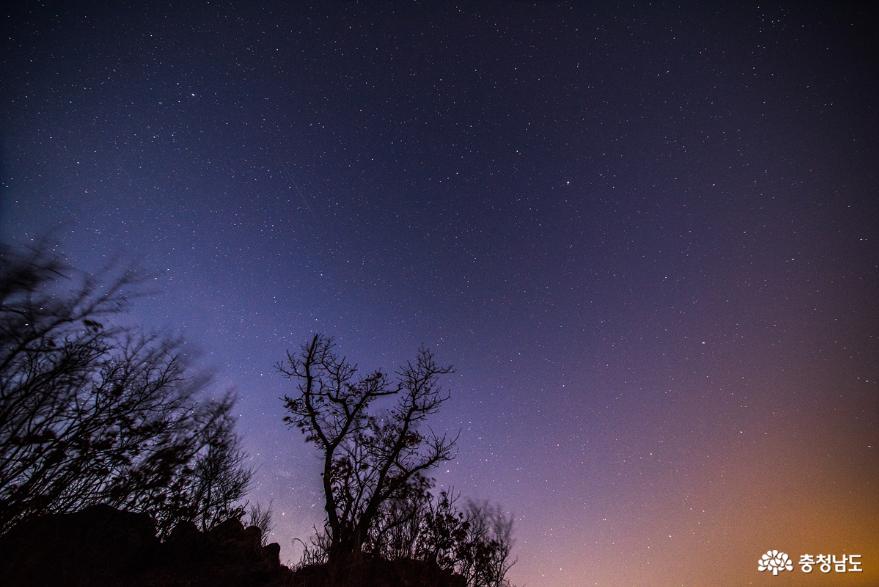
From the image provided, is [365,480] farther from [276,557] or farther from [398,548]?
[398,548]

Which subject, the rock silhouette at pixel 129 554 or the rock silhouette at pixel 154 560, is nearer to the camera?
the rock silhouette at pixel 154 560

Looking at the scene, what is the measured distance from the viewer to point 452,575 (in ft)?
34.3

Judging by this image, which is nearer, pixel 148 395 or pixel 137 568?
pixel 148 395

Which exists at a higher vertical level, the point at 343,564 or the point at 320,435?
the point at 320,435

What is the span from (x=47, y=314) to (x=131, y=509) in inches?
413

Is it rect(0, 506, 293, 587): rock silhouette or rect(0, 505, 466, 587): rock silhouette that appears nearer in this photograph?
rect(0, 505, 466, 587): rock silhouette

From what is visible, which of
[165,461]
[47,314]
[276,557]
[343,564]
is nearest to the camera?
[47,314]

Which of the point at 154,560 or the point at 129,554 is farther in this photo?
the point at 154,560

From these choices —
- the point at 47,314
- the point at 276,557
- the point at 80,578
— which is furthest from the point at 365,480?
the point at 47,314

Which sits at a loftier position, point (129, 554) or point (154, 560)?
point (129, 554)

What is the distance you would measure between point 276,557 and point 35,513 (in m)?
7.71

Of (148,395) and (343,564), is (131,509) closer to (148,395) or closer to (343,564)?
(148,395)

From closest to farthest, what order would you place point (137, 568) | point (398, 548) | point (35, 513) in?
point (35, 513), point (398, 548), point (137, 568)

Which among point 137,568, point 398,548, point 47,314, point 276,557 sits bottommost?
point 137,568
